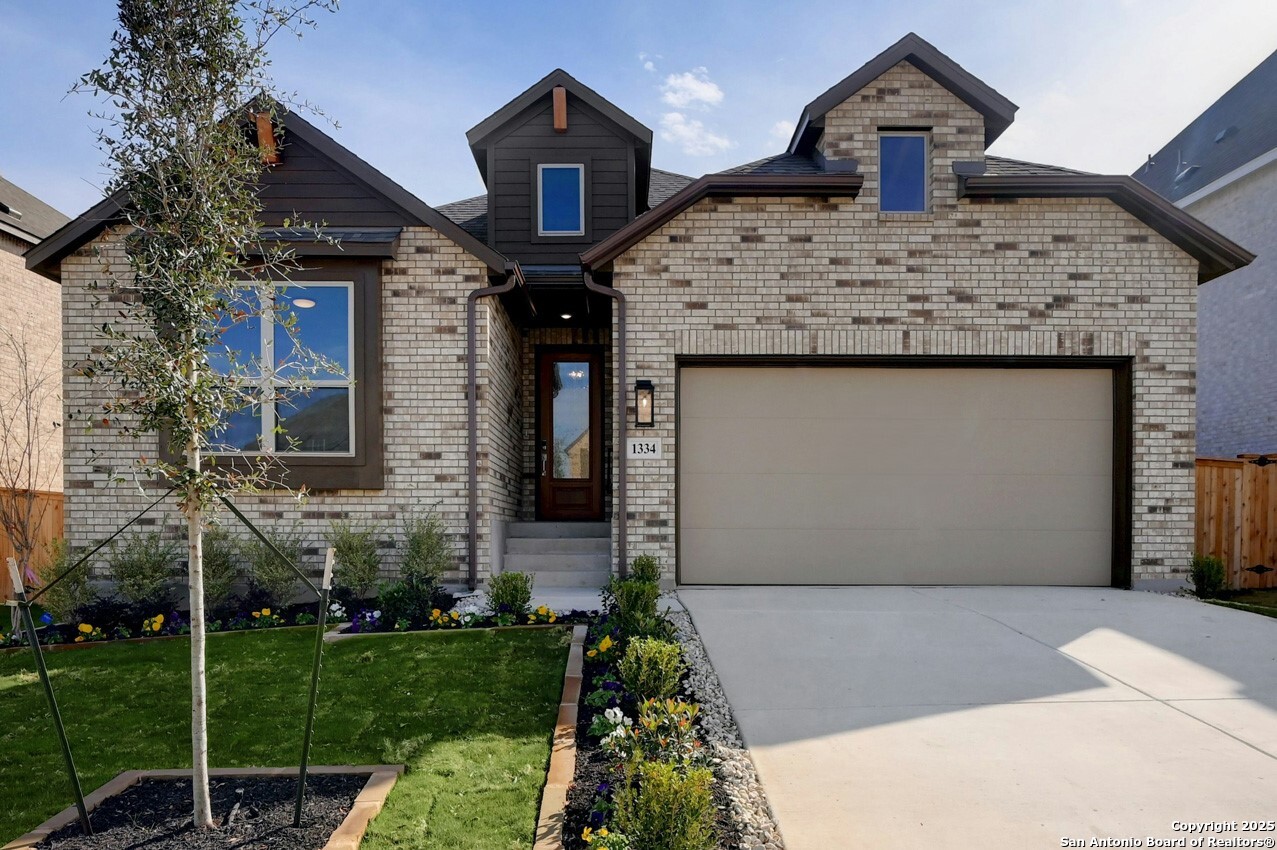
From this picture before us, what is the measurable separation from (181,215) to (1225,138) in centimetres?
1805

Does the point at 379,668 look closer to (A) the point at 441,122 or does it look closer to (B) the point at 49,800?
(B) the point at 49,800

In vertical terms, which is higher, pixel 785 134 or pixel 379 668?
pixel 785 134

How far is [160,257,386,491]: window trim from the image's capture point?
7.04 m

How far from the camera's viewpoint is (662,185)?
10.8 m

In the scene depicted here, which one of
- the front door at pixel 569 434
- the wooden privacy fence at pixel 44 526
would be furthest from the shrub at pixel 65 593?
the front door at pixel 569 434

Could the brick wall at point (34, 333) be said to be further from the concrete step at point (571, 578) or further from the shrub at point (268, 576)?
the concrete step at point (571, 578)

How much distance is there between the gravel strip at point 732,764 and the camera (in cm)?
260

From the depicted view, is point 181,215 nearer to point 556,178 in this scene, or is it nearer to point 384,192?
point 384,192

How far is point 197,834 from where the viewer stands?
2.60 metres

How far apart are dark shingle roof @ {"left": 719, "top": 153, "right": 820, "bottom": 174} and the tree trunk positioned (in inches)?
244

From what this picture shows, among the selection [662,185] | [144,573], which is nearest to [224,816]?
[144,573]

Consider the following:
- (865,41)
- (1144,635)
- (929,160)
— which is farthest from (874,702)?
(865,41)

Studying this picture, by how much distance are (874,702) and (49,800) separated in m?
3.94

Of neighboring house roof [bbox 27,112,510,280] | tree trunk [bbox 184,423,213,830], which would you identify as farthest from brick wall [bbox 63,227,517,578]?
tree trunk [bbox 184,423,213,830]
